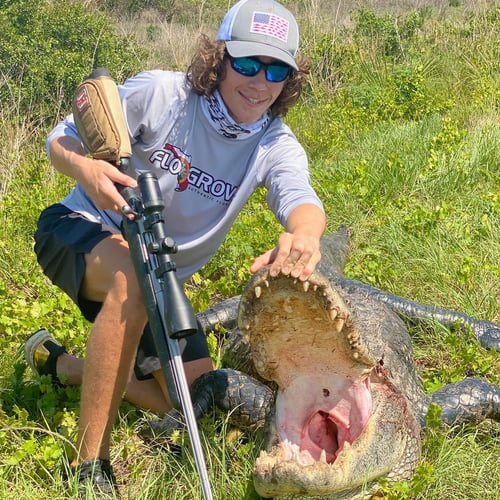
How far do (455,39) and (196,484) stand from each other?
8.26 metres

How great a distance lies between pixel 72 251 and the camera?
9.54 feet

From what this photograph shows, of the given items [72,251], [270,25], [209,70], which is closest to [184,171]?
[209,70]

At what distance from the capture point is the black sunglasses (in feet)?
9.46

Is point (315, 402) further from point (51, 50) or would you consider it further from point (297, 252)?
point (51, 50)

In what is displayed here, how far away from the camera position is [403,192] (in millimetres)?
5660

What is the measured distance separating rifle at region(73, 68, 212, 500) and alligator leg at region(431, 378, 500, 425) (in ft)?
4.65

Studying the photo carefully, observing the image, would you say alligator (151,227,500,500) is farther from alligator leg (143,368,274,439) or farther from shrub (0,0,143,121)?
shrub (0,0,143,121)

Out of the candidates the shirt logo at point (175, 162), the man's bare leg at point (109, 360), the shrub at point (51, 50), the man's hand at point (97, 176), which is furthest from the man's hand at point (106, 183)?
the shrub at point (51, 50)

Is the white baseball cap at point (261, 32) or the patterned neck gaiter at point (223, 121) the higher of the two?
the white baseball cap at point (261, 32)

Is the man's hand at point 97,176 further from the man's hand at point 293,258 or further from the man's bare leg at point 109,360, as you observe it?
the man's hand at point 293,258

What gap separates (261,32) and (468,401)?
179 centimetres

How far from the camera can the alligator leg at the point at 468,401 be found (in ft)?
10.7

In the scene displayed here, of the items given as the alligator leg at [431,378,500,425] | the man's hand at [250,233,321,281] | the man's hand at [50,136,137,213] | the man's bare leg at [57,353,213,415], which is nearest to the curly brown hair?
the man's hand at [50,136,137,213]

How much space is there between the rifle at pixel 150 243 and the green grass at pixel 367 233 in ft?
1.75
